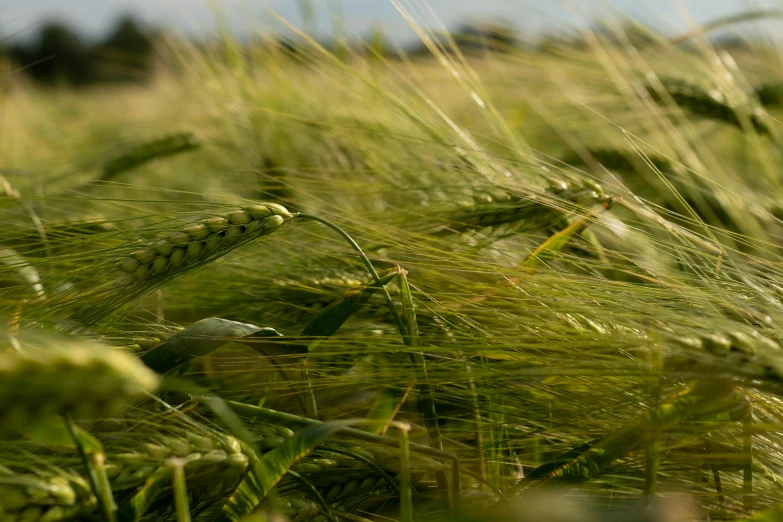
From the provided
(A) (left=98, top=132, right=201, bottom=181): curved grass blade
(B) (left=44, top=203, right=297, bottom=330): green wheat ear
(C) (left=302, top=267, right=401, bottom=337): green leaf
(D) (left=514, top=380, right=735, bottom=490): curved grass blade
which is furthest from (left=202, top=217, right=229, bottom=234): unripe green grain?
(A) (left=98, top=132, right=201, bottom=181): curved grass blade

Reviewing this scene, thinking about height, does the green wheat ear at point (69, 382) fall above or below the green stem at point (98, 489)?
above

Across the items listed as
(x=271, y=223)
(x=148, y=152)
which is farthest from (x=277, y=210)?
(x=148, y=152)

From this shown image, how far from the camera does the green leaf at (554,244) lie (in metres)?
0.82

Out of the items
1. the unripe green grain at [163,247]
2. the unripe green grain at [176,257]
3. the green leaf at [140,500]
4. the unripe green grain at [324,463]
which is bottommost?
the unripe green grain at [324,463]

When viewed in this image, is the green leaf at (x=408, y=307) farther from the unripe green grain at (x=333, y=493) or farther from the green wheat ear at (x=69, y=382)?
the green wheat ear at (x=69, y=382)

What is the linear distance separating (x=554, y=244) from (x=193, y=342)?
17.4 inches

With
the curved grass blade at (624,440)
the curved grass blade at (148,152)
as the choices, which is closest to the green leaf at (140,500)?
the curved grass blade at (624,440)

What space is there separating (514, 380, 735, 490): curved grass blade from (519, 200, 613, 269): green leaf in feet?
0.74

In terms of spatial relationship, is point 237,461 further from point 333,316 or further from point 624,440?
point 624,440

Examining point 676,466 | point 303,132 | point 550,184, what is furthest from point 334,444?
point 303,132

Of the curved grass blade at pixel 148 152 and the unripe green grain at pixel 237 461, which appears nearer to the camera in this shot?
the unripe green grain at pixel 237 461

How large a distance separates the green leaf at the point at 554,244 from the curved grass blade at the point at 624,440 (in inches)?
8.9

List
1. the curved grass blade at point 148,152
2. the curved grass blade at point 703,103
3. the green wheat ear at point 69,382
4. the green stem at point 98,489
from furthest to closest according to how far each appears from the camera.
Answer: the curved grass blade at point 148,152
the curved grass blade at point 703,103
the green stem at point 98,489
the green wheat ear at point 69,382

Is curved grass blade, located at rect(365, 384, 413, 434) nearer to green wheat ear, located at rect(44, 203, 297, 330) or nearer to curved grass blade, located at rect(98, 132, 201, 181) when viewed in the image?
green wheat ear, located at rect(44, 203, 297, 330)
